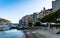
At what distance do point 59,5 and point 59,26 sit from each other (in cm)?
5769

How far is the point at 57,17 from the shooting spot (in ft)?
275

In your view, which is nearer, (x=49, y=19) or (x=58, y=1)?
(x=49, y=19)

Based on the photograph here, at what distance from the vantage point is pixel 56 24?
236ft

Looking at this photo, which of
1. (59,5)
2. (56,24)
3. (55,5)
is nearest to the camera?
(56,24)

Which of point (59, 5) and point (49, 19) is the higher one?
point (59, 5)

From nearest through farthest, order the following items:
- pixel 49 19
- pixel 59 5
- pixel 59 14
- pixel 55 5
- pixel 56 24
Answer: pixel 56 24 → pixel 59 14 → pixel 49 19 → pixel 59 5 → pixel 55 5

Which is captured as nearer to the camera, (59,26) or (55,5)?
(59,26)

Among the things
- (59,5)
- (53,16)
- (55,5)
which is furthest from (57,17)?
(55,5)

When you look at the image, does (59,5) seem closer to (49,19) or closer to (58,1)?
(58,1)

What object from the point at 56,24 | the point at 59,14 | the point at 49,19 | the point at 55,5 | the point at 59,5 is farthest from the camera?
the point at 55,5

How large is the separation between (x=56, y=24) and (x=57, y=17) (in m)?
12.2

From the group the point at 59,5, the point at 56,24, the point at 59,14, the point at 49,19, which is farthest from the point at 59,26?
the point at 59,5

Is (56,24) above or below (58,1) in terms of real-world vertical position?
below

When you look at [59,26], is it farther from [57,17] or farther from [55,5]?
[55,5]
